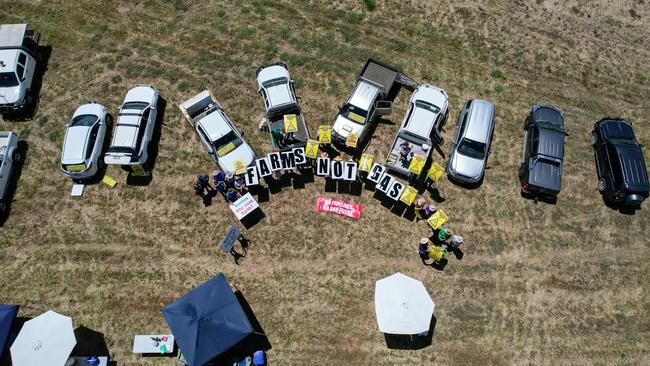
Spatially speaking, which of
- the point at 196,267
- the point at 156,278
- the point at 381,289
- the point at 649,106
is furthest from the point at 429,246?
the point at 649,106

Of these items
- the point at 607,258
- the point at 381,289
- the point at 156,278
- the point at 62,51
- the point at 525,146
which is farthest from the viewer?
the point at 62,51

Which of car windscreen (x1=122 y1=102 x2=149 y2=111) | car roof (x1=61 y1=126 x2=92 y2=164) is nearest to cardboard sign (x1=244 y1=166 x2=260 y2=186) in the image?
car windscreen (x1=122 y1=102 x2=149 y2=111)

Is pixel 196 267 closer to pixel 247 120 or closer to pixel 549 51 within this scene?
pixel 247 120

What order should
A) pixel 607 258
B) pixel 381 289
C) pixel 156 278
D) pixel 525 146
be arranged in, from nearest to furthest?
pixel 381 289
pixel 156 278
pixel 607 258
pixel 525 146

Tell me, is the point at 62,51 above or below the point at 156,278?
above

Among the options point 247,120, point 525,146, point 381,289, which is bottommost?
point 381,289

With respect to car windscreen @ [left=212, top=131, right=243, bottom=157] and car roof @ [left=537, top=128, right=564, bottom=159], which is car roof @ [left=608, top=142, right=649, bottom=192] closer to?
car roof @ [left=537, top=128, right=564, bottom=159]

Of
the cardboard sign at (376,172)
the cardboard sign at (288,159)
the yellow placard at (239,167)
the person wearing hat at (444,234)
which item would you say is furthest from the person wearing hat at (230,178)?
the person wearing hat at (444,234)
